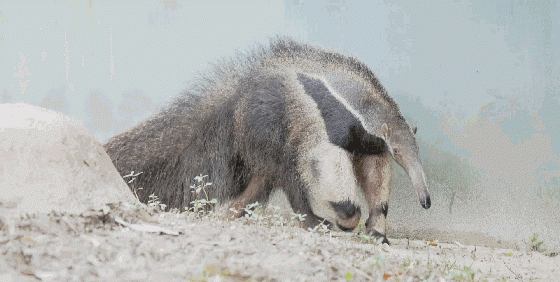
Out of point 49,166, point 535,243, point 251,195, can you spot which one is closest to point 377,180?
point 251,195

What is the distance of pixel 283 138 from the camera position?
485cm

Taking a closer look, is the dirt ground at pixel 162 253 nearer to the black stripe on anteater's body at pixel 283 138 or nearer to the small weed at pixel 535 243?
the black stripe on anteater's body at pixel 283 138

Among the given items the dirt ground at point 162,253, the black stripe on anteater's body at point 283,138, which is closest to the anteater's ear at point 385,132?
the black stripe on anteater's body at point 283,138

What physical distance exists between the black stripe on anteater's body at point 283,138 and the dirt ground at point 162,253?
6.65 ft

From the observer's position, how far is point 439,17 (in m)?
6.26

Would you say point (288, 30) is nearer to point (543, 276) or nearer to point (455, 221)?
point (455, 221)

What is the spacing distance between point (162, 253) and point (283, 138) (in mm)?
3050

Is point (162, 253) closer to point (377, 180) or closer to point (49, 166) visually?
point (49, 166)

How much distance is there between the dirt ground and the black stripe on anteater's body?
2.03 m

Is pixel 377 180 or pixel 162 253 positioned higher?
pixel 377 180

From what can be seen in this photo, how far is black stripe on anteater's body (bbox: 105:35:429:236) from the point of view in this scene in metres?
4.74

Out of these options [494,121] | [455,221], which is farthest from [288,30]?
[455,221]

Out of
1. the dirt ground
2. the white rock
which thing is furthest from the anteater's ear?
the white rock

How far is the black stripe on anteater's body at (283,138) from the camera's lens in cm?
474
